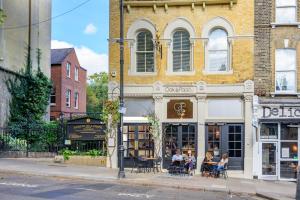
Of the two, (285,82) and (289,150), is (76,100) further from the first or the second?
(289,150)

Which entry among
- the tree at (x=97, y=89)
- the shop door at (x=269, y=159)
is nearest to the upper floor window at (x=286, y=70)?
the shop door at (x=269, y=159)

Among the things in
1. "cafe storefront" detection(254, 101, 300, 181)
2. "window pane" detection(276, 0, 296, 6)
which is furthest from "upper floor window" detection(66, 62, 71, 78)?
"cafe storefront" detection(254, 101, 300, 181)

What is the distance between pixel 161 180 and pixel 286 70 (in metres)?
8.64

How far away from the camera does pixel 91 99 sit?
250 feet

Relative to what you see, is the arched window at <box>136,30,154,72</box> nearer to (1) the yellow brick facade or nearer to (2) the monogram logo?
(1) the yellow brick facade

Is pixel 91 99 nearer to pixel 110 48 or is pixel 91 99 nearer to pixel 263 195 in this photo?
pixel 110 48

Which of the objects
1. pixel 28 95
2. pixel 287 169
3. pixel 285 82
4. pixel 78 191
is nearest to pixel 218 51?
pixel 285 82

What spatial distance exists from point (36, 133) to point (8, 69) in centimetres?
527

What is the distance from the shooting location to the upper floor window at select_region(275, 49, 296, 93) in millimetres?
23547

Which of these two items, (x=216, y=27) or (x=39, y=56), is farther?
(x=39, y=56)

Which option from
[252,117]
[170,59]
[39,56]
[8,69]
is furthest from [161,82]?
[39,56]

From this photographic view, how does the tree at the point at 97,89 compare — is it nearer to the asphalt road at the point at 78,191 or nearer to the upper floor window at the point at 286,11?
the upper floor window at the point at 286,11

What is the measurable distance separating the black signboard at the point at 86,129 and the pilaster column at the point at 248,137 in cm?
680

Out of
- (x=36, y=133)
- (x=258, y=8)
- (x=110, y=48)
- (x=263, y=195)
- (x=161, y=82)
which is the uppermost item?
(x=258, y=8)
